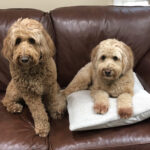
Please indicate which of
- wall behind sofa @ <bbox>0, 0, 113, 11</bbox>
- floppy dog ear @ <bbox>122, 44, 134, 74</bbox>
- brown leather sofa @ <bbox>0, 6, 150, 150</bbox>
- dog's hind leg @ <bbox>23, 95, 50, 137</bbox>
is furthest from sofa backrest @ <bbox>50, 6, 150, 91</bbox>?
dog's hind leg @ <bbox>23, 95, 50, 137</bbox>

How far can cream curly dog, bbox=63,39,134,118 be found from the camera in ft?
4.71

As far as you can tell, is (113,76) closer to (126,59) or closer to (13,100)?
(126,59)

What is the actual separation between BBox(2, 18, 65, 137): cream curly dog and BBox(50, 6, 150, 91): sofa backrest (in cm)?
38

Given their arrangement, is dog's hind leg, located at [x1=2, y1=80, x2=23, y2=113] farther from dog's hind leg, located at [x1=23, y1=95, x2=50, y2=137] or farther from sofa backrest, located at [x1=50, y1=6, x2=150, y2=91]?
sofa backrest, located at [x1=50, y1=6, x2=150, y2=91]

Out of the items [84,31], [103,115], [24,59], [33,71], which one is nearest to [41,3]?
[84,31]

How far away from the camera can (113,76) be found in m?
1.49

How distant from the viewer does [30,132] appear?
1.49m

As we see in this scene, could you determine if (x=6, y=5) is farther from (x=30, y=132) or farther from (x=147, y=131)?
(x=147, y=131)

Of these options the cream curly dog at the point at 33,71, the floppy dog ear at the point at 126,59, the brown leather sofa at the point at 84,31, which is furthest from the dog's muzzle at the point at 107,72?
the brown leather sofa at the point at 84,31

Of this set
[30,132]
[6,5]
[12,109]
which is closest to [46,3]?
[6,5]

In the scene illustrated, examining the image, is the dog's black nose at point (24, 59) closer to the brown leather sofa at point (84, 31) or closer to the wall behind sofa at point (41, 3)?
the brown leather sofa at point (84, 31)

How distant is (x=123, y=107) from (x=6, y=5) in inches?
58.0

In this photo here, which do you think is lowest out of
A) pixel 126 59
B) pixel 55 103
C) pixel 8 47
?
pixel 55 103

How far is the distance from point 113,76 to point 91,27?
55cm
